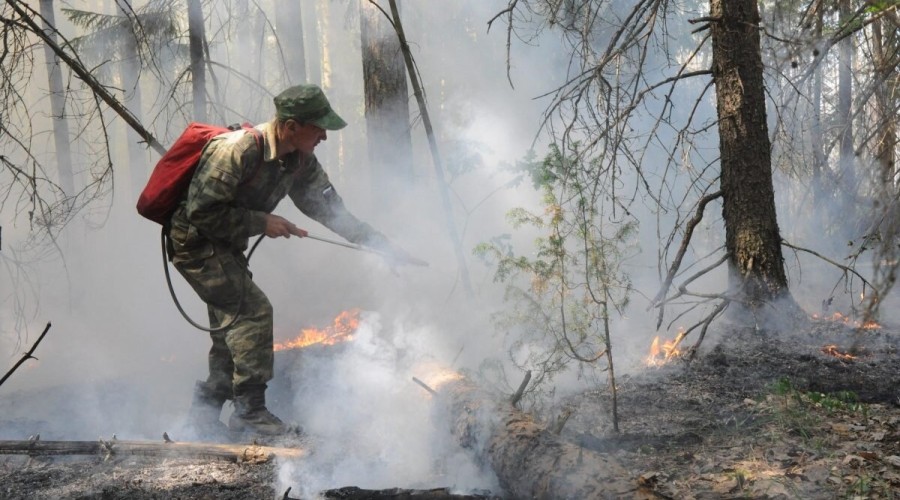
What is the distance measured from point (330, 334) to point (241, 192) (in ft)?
13.9

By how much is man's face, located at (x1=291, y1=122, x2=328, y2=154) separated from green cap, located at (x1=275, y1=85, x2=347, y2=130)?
5 cm

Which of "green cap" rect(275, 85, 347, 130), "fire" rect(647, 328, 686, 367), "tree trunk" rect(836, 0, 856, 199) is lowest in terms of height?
"fire" rect(647, 328, 686, 367)

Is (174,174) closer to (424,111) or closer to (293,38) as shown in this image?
(424,111)

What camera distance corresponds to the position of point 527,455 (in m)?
3.53

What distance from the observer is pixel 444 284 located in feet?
28.8

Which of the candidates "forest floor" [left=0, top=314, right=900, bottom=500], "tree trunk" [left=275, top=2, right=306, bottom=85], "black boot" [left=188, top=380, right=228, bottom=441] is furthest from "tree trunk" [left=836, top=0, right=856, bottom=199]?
"tree trunk" [left=275, top=2, right=306, bottom=85]

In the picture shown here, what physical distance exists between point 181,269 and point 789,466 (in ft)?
13.4

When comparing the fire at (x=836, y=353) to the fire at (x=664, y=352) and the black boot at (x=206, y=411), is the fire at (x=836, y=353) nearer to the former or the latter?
the fire at (x=664, y=352)

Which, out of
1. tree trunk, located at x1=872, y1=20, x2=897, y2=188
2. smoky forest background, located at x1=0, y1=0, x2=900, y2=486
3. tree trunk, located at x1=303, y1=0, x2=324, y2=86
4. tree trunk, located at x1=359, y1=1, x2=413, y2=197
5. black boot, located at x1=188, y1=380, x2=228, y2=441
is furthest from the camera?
tree trunk, located at x1=303, y1=0, x2=324, y2=86

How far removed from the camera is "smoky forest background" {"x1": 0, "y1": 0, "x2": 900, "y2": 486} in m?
5.24

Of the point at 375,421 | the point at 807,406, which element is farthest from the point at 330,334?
the point at 807,406

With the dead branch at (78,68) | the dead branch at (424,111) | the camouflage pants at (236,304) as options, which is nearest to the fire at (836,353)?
the dead branch at (424,111)

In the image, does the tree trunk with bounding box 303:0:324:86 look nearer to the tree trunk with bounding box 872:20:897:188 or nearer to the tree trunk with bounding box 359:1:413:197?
the tree trunk with bounding box 359:1:413:197

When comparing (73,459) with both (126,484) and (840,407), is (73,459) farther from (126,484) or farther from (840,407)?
(840,407)
